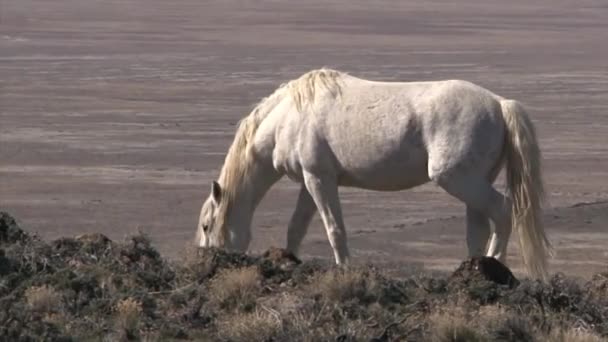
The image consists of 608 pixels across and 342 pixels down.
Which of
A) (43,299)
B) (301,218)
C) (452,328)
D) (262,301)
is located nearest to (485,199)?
(301,218)

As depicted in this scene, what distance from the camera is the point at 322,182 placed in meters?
12.0

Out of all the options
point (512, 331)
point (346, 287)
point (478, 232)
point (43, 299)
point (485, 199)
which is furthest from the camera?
point (478, 232)

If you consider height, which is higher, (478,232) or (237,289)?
(237,289)

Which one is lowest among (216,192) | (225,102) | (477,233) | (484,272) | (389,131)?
(225,102)

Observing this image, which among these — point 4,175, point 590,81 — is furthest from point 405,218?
point 590,81

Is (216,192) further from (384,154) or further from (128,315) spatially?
(128,315)

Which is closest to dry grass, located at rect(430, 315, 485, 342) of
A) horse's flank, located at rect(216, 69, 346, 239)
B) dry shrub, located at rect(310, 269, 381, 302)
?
dry shrub, located at rect(310, 269, 381, 302)

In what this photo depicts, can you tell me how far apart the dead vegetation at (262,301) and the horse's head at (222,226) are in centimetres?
170

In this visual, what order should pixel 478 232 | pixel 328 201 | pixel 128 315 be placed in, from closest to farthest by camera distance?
1. pixel 128 315
2. pixel 478 232
3. pixel 328 201

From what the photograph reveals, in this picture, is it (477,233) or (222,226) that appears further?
(222,226)

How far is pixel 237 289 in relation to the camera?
9797 millimetres

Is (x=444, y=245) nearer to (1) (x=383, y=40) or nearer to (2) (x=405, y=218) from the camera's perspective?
(2) (x=405, y=218)

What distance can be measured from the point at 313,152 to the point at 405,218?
7.28m

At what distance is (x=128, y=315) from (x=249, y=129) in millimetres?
3585
